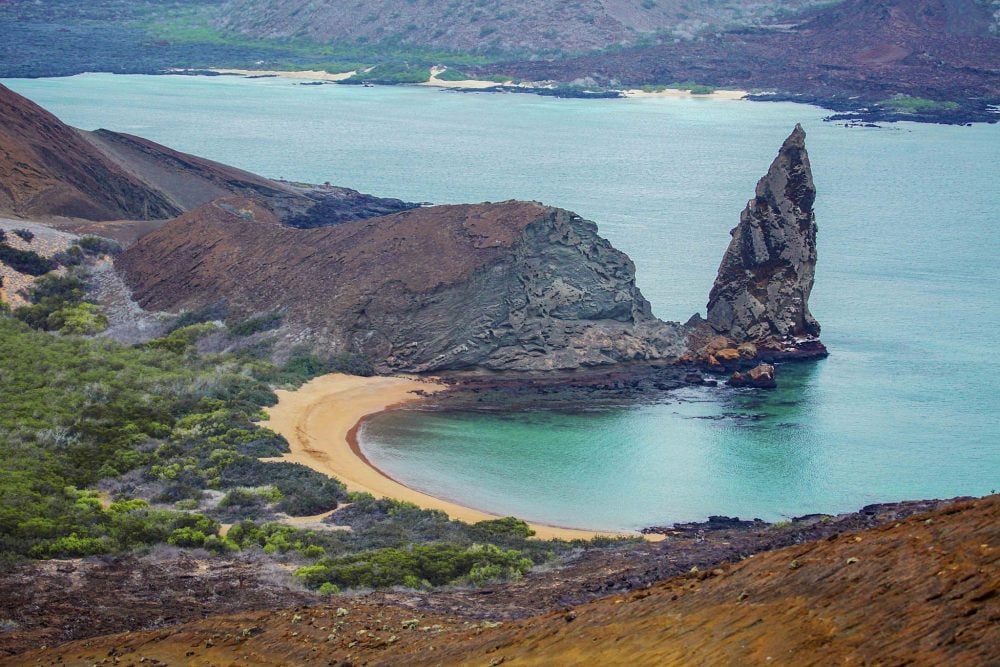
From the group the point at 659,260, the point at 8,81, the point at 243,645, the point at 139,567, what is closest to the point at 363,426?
the point at 139,567

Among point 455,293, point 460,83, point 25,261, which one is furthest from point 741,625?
point 460,83

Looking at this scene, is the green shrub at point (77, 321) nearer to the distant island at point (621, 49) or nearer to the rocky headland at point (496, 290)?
the rocky headland at point (496, 290)

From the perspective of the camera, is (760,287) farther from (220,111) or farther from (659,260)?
(220,111)

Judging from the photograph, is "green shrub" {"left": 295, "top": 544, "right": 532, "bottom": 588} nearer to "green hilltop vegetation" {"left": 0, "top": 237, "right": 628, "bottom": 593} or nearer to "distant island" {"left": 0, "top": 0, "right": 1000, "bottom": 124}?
"green hilltop vegetation" {"left": 0, "top": 237, "right": 628, "bottom": 593}

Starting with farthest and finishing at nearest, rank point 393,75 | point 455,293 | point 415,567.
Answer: point 393,75
point 455,293
point 415,567

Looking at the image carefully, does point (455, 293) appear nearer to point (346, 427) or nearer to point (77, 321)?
point (346, 427)

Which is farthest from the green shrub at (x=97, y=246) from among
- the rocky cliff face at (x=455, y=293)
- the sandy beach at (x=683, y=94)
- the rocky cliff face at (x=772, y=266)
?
the sandy beach at (x=683, y=94)

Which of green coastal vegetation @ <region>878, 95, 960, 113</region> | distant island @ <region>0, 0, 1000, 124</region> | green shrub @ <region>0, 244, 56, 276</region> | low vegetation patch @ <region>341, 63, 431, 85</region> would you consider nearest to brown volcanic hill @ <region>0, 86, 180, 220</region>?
green shrub @ <region>0, 244, 56, 276</region>
